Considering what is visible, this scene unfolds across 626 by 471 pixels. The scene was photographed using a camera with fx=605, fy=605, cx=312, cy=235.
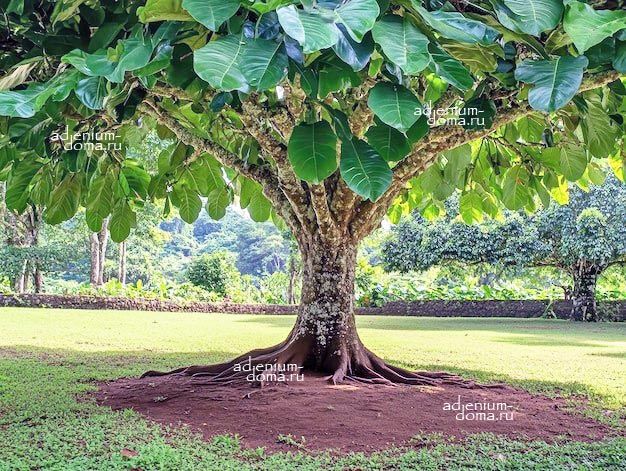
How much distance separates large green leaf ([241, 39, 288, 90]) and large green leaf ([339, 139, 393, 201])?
0.47m

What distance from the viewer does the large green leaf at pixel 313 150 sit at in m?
2.03

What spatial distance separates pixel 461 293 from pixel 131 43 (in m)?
14.7

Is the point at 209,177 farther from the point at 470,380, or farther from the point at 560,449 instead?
the point at 560,449

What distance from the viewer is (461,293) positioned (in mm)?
15578

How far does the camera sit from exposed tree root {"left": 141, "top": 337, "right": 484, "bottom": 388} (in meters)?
3.82

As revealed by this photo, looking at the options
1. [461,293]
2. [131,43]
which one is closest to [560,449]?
[131,43]

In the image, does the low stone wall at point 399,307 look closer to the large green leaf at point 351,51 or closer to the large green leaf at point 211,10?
the large green leaf at point 211,10

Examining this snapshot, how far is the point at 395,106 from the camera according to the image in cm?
162

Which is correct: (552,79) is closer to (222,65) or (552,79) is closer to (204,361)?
(222,65)

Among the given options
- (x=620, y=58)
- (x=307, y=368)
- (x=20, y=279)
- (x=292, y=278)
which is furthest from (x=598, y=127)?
(x=292, y=278)

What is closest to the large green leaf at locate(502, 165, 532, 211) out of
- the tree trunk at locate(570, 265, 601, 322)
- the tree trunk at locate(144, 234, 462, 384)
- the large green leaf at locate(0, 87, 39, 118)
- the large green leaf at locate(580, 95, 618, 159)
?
the large green leaf at locate(580, 95, 618, 159)

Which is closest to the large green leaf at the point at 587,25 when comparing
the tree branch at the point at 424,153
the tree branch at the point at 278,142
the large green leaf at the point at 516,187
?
the tree branch at the point at 424,153

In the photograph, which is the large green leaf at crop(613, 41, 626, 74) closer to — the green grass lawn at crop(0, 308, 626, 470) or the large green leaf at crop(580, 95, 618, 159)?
the large green leaf at crop(580, 95, 618, 159)

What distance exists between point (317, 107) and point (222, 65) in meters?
1.73
